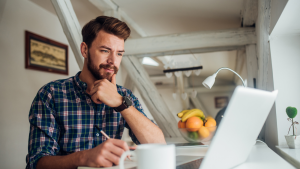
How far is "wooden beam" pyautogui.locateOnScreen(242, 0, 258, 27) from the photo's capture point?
1895mm

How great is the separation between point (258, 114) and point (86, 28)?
104 centimetres

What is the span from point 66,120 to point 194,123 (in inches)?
32.7

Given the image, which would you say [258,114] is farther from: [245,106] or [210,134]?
[210,134]

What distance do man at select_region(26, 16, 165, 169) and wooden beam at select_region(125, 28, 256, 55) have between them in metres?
1.03

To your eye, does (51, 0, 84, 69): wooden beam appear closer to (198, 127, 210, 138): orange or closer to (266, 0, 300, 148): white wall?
(198, 127, 210, 138): orange

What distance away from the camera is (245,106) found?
563mm

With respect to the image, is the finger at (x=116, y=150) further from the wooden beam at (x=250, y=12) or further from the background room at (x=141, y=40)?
the wooden beam at (x=250, y=12)

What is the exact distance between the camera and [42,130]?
106 centimetres

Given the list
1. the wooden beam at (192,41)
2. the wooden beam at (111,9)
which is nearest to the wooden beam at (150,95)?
the wooden beam at (192,41)

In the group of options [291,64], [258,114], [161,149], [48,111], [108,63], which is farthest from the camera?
[291,64]

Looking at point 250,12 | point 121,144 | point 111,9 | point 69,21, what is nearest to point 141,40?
point 111,9

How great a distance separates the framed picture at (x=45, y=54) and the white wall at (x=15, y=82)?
56mm

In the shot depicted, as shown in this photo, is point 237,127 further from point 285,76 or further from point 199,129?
point 285,76

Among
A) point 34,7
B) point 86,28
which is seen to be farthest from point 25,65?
point 86,28
